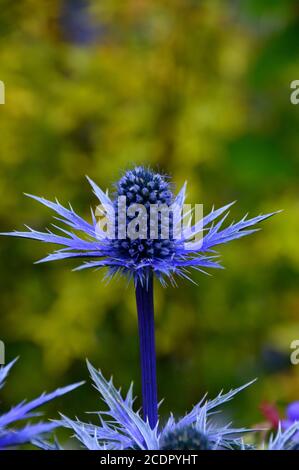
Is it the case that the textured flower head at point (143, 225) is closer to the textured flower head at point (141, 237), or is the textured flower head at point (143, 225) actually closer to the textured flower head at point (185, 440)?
the textured flower head at point (141, 237)

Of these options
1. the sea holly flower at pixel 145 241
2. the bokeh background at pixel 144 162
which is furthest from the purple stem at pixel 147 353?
the bokeh background at pixel 144 162

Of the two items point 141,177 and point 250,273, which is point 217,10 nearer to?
point 250,273

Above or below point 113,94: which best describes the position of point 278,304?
below

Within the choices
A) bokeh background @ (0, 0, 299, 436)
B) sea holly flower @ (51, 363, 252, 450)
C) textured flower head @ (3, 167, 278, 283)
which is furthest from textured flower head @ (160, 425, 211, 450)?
bokeh background @ (0, 0, 299, 436)

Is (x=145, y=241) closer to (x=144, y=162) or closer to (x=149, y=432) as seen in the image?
(x=149, y=432)
